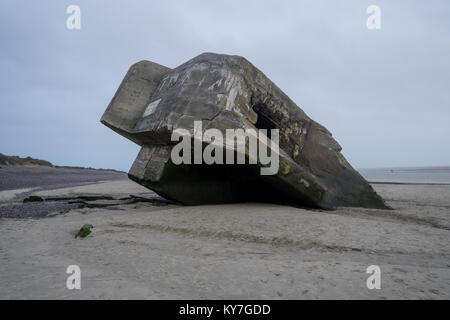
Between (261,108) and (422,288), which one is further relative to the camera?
(261,108)

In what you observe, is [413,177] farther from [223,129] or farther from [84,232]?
[84,232]

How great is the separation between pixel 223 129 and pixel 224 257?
1.93 m

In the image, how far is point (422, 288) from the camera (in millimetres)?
1473

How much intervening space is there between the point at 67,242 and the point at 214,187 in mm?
2571

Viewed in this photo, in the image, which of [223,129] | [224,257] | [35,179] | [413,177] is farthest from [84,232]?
[413,177]

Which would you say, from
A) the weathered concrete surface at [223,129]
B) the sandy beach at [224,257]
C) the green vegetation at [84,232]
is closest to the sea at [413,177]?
the weathered concrete surface at [223,129]

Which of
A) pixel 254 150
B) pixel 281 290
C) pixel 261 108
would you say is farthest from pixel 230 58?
pixel 281 290

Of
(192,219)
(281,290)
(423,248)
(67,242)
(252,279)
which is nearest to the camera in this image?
(281,290)

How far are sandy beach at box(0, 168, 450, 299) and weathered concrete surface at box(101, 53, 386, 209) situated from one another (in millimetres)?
799

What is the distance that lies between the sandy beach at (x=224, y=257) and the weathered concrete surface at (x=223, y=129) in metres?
0.80

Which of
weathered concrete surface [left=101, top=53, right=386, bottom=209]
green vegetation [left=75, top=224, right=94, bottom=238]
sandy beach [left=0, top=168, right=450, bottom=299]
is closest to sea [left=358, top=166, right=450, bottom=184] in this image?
weathered concrete surface [left=101, top=53, right=386, bottom=209]

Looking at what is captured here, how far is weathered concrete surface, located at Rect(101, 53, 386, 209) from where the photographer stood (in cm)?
388

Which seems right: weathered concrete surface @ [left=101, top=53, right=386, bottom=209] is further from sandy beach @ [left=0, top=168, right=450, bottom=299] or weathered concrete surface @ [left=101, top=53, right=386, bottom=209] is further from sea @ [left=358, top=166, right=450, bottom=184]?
sea @ [left=358, top=166, right=450, bottom=184]
